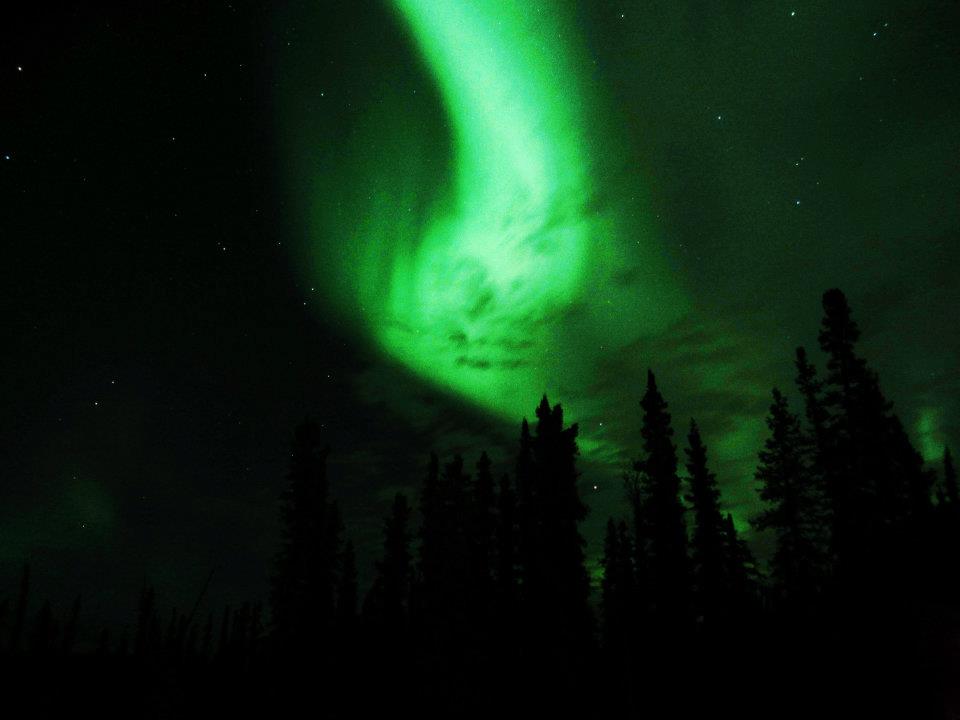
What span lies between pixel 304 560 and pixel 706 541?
88.3 ft

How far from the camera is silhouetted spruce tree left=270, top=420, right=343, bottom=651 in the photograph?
132ft

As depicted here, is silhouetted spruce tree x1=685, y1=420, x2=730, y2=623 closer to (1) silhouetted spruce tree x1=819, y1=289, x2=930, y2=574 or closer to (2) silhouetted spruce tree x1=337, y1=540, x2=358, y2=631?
(1) silhouetted spruce tree x1=819, y1=289, x2=930, y2=574

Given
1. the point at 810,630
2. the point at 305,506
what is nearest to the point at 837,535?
the point at 810,630

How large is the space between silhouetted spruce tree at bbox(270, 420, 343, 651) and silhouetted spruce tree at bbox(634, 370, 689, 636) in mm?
22738

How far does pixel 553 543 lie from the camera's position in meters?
37.7

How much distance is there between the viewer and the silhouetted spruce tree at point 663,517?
33.9m

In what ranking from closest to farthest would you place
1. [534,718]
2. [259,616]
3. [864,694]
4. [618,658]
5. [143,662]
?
[143,662] → [864,694] → [534,718] → [618,658] → [259,616]

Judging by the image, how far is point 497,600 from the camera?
42562 millimetres

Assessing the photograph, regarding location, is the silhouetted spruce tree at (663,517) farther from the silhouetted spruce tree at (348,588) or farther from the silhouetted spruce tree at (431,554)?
the silhouetted spruce tree at (348,588)

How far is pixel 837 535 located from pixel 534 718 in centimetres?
1851

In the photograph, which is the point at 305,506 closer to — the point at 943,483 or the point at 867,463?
the point at 867,463

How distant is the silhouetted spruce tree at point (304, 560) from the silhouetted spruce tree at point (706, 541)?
2533cm

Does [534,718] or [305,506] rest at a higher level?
[305,506]

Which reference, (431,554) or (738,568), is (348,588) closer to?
(431,554)
